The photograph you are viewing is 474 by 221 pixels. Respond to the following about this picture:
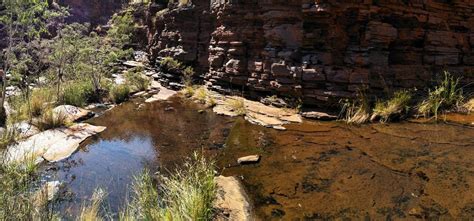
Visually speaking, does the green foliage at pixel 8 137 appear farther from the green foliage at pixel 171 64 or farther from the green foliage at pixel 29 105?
the green foliage at pixel 171 64

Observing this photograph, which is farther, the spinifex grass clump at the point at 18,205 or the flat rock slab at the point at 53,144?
the flat rock slab at the point at 53,144

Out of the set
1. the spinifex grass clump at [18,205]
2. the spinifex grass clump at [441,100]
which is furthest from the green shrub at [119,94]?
the spinifex grass clump at [441,100]

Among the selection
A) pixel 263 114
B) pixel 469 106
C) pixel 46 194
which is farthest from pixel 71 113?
pixel 469 106

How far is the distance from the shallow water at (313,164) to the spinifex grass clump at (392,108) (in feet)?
1.46

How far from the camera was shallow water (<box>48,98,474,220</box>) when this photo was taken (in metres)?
4.65

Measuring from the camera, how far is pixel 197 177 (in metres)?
4.54

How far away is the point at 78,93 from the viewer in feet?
39.0

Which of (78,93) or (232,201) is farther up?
(232,201)

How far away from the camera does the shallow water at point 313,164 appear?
15.3ft

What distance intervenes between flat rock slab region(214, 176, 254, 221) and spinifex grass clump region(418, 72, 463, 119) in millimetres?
5770

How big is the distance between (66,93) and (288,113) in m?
7.37

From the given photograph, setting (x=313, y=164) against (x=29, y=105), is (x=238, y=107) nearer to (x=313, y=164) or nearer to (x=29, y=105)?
(x=313, y=164)

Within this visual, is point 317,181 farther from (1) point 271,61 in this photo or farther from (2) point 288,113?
(1) point 271,61

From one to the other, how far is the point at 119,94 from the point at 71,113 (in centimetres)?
292
